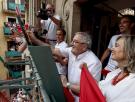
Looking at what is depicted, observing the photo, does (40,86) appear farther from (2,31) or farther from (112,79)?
(2,31)

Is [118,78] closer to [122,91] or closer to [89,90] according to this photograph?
[122,91]

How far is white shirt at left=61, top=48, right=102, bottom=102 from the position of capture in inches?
115

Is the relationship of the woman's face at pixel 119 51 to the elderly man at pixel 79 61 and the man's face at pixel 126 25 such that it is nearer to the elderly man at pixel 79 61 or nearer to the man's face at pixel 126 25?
the elderly man at pixel 79 61

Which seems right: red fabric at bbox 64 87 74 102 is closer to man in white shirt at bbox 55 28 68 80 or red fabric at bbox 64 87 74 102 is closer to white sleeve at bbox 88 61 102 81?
white sleeve at bbox 88 61 102 81

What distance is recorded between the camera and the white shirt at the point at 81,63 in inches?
115

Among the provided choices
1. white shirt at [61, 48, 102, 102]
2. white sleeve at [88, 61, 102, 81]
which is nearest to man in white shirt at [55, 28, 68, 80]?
white shirt at [61, 48, 102, 102]

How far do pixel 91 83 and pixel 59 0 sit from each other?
3291 millimetres

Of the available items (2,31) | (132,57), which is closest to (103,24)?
(132,57)

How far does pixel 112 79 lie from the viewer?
2.15 metres

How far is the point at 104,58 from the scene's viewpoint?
3.92 meters

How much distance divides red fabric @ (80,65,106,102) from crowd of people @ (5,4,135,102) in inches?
2.8

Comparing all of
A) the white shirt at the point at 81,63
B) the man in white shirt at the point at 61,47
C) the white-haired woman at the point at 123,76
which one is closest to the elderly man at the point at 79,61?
the white shirt at the point at 81,63

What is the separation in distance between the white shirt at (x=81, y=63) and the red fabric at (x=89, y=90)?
18.3 inches

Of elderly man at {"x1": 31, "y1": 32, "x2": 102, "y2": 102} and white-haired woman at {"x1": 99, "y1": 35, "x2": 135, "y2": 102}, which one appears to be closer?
white-haired woman at {"x1": 99, "y1": 35, "x2": 135, "y2": 102}
